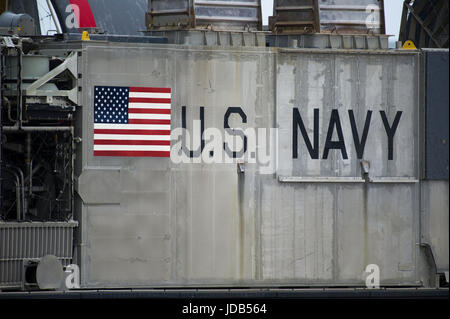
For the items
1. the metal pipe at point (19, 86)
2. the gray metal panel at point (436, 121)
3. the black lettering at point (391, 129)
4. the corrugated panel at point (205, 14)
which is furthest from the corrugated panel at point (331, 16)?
the metal pipe at point (19, 86)

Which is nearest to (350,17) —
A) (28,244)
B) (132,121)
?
(132,121)

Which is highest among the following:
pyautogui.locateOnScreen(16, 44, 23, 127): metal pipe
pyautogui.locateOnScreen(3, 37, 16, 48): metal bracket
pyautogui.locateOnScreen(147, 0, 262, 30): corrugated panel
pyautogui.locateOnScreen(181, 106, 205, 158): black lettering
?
pyautogui.locateOnScreen(147, 0, 262, 30): corrugated panel

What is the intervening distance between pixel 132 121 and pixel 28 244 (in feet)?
10.1

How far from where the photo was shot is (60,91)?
17078mm

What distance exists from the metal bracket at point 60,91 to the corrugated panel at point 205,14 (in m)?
2.13

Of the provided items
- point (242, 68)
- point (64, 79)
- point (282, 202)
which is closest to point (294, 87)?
point (242, 68)

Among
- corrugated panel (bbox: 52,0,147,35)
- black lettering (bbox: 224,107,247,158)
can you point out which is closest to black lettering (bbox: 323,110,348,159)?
black lettering (bbox: 224,107,247,158)

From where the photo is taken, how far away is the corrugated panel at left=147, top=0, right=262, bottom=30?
→ 715 inches

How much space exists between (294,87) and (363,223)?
3.07m

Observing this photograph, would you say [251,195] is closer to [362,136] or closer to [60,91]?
[362,136]

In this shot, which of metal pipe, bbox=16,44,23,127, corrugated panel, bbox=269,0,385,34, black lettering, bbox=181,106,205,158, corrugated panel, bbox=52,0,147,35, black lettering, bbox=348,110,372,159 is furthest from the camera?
corrugated panel, bbox=52,0,147,35

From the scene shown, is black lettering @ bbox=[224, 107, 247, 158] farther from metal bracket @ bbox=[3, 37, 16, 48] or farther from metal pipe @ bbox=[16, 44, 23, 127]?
metal bracket @ bbox=[3, 37, 16, 48]

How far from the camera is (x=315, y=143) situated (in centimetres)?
1795

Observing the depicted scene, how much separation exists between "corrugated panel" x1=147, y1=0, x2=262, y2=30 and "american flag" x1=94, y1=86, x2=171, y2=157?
5.48 feet
